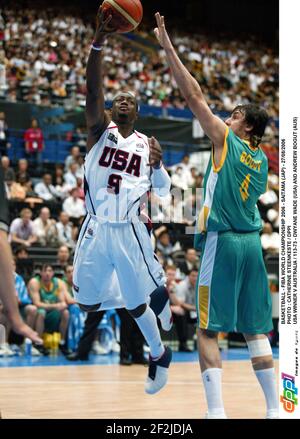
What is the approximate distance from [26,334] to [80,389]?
6.14 metres

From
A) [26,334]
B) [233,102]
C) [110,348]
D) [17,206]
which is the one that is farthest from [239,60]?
[26,334]

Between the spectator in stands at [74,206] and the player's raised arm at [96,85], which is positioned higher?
the player's raised arm at [96,85]

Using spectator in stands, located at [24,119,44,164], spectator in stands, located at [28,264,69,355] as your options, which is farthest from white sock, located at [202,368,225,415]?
spectator in stands, located at [24,119,44,164]

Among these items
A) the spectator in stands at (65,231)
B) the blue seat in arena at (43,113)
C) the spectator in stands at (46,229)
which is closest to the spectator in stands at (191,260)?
the spectator in stands at (65,231)

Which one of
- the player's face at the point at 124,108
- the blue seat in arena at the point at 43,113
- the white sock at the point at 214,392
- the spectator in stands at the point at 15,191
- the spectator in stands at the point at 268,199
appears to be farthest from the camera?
the spectator in stands at the point at 268,199

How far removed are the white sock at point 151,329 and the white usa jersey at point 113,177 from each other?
0.95 meters

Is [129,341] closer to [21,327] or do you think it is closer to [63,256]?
[63,256]

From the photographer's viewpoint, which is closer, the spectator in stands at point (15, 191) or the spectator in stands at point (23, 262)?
the spectator in stands at point (23, 262)

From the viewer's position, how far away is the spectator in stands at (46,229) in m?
15.6

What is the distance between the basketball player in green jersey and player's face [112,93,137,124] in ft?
4.56

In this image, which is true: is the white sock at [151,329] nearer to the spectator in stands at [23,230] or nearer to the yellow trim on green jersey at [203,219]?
the yellow trim on green jersey at [203,219]

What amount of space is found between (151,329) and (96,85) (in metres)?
2.38

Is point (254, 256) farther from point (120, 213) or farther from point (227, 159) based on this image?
point (120, 213)

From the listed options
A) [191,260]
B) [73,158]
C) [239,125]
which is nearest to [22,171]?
Answer: [73,158]
